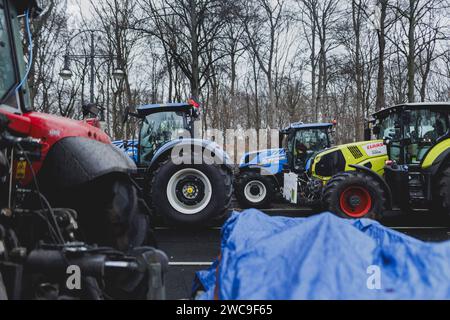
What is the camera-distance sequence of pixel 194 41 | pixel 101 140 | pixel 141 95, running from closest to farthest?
pixel 101 140 < pixel 194 41 < pixel 141 95

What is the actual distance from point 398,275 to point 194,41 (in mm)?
16629

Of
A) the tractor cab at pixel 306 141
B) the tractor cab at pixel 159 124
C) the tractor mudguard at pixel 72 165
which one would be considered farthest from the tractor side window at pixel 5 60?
the tractor cab at pixel 306 141

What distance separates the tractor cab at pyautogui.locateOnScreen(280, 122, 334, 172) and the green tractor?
13.4ft

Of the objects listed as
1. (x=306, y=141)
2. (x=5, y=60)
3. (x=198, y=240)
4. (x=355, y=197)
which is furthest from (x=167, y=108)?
(x=5, y=60)

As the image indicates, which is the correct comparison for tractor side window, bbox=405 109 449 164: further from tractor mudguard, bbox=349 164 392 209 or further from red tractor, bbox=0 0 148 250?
red tractor, bbox=0 0 148 250

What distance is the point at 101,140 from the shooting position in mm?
3686

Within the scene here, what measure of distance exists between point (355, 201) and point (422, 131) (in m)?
2.19

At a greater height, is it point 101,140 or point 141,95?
point 141,95

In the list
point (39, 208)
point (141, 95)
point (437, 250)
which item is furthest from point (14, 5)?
point (141, 95)

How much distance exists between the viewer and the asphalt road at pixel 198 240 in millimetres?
5000

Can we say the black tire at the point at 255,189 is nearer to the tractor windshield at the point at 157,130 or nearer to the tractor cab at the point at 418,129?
the tractor windshield at the point at 157,130

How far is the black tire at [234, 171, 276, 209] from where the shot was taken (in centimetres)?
1201
